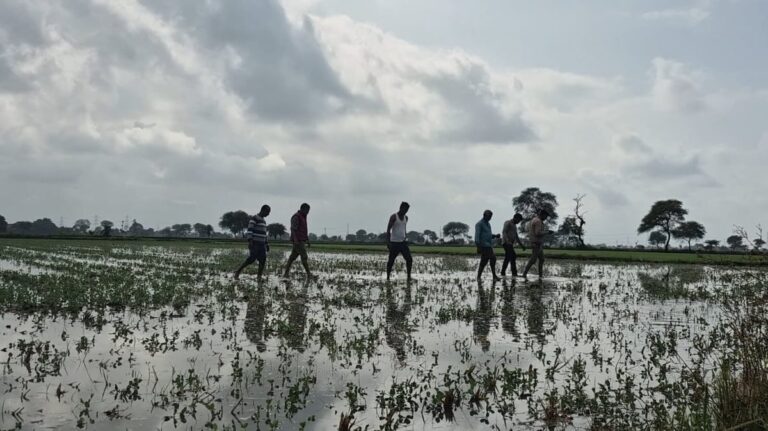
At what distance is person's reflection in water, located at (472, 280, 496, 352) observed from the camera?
23.8ft

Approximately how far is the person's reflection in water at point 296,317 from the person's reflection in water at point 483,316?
221cm

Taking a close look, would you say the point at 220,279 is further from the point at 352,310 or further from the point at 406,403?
the point at 406,403

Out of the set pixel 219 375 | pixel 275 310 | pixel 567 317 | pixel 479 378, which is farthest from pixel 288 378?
pixel 567 317

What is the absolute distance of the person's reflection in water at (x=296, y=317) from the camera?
685 centimetres

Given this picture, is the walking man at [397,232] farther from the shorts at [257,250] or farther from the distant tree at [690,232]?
the distant tree at [690,232]

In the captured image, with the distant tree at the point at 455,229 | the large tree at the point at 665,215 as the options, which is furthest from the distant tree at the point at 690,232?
the distant tree at the point at 455,229

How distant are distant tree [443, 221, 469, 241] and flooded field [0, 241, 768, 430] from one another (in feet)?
499

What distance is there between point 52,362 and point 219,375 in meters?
1.73

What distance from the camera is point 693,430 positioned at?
3580 millimetres

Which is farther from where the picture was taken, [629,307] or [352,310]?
[629,307]

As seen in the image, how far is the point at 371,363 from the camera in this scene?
5883 mm

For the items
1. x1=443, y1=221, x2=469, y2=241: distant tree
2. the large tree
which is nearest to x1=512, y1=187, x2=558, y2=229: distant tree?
the large tree

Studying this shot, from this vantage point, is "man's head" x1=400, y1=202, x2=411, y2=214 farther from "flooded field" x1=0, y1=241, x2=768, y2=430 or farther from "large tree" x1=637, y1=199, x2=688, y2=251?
"large tree" x1=637, y1=199, x2=688, y2=251

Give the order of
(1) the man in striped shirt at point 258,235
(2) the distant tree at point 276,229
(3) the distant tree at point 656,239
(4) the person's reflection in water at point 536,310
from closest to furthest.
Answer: (4) the person's reflection in water at point 536,310 < (1) the man in striped shirt at point 258,235 < (3) the distant tree at point 656,239 < (2) the distant tree at point 276,229
